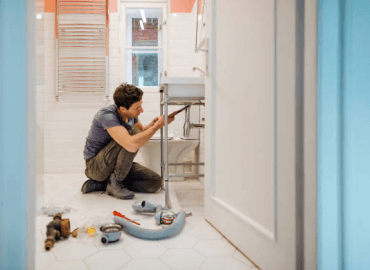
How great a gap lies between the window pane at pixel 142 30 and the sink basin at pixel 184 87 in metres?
1.77

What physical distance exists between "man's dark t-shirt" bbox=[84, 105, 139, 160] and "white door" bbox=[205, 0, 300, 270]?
0.78m

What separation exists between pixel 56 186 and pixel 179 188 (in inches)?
40.6

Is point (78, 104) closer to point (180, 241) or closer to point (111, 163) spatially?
point (111, 163)

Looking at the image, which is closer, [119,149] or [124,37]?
[119,149]

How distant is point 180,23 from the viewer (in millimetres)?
3123

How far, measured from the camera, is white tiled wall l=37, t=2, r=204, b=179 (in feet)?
9.98

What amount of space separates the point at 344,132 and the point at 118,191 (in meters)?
1.61

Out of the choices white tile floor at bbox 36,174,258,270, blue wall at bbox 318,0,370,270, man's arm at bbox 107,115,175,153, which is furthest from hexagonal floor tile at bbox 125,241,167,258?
man's arm at bbox 107,115,175,153

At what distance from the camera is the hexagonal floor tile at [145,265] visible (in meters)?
0.99

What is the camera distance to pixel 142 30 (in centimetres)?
329

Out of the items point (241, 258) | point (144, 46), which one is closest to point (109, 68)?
point (144, 46)

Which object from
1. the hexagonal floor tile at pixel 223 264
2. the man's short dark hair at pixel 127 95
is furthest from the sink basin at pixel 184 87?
the hexagonal floor tile at pixel 223 264

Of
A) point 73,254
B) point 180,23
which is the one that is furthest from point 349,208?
point 180,23

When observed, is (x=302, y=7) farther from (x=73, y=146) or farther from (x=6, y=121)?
(x=73, y=146)
